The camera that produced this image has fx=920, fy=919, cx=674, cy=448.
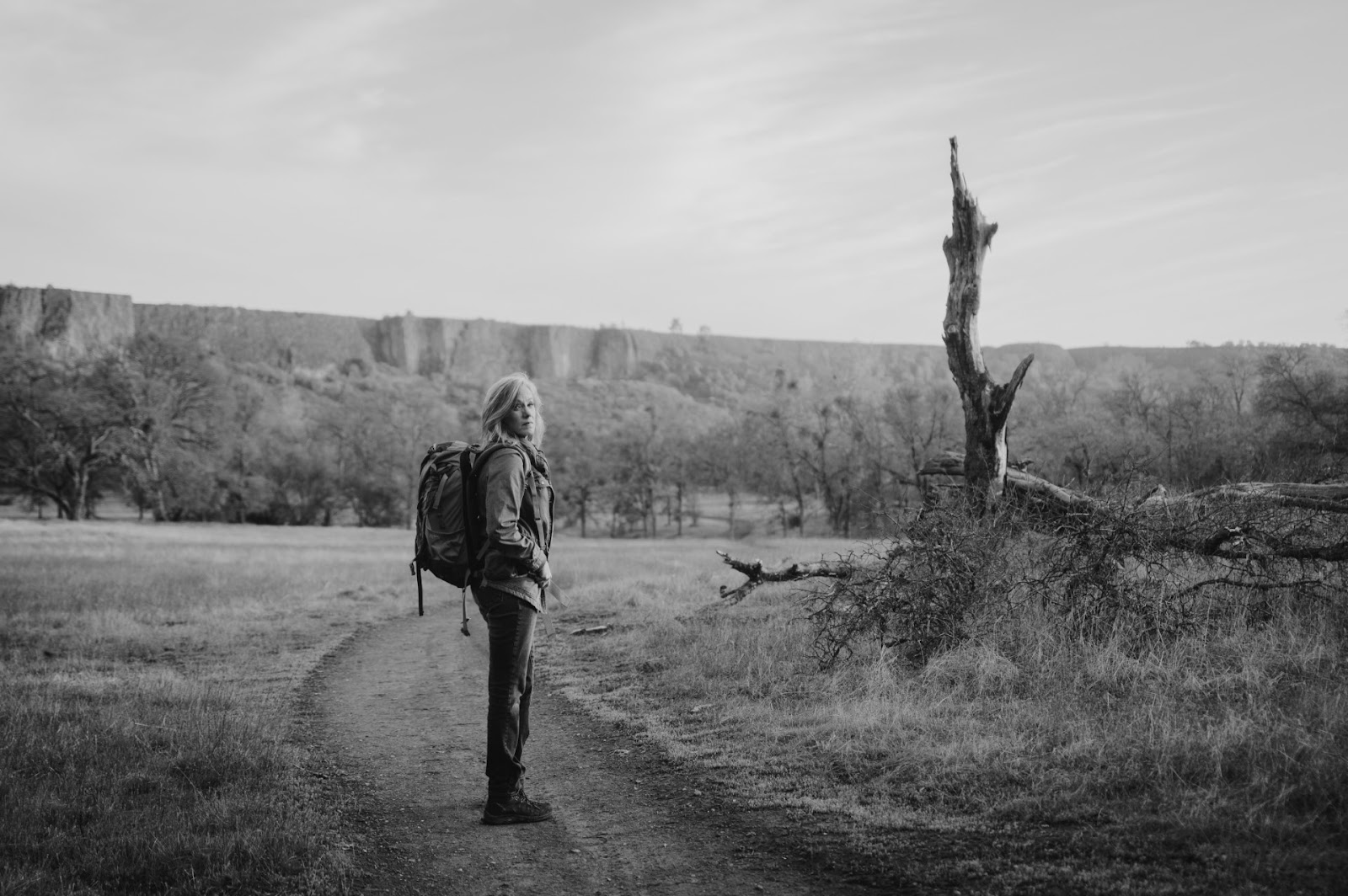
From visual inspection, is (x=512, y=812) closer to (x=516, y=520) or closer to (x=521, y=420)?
(x=516, y=520)

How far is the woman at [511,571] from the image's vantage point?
16.7ft

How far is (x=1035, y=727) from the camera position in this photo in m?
6.03

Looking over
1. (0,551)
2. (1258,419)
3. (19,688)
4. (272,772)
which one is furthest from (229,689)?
(1258,419)

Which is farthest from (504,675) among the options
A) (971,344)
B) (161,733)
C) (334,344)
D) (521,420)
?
(334,344)

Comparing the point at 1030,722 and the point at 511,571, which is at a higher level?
the point at 511,571

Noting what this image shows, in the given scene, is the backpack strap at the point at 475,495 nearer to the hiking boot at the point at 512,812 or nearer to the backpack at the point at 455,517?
the backpack at the point at 455,517

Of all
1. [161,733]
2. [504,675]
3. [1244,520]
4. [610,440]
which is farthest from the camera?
[610,440]

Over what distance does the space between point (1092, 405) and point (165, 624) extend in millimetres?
58727

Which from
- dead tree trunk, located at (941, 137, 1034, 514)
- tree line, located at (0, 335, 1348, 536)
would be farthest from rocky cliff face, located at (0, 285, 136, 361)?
dead tree trunk, located at (941, 137, 1034, 514)

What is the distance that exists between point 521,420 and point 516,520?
1.99ft

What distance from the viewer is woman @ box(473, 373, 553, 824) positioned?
5.09 m

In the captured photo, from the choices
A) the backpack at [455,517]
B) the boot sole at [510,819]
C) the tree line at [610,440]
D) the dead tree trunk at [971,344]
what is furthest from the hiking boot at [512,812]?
the tree line at [610,440]

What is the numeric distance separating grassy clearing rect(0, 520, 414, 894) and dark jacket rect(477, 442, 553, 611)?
1629 millimetres

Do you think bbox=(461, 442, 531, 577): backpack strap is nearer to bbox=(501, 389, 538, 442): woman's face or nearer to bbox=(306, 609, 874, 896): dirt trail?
bbox=(501, 389, 538, 442): woman's face
